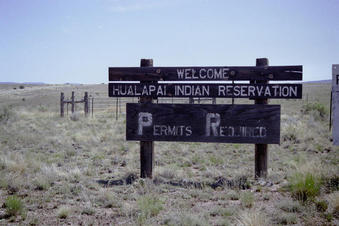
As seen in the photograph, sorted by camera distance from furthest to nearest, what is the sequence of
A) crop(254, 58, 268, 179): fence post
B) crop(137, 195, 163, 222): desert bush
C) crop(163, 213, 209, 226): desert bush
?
crop(254, 58, 268, 179): fence post, crop(137, 195, 163, 222): desert bush, crop(163, 213, 209, 226): desert bush

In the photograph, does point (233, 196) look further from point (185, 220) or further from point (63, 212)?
point (63, 212)

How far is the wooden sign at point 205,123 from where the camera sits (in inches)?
276

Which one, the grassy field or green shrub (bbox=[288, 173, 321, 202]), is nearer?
the grassy field

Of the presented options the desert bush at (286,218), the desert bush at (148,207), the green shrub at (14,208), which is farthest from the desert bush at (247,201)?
the green shrub at (14,208)

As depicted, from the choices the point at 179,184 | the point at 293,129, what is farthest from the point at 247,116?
the point at 293,129

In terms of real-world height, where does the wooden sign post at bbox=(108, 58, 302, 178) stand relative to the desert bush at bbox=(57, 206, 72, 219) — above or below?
above

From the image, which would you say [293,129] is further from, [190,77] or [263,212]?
[263,212]

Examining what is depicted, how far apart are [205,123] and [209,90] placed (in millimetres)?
693

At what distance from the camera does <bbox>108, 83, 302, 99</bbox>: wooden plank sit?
6.87 meters

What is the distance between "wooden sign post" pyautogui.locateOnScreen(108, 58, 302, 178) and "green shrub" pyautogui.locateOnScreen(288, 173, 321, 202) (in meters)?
1.11

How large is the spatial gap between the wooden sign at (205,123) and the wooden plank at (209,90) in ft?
0.80

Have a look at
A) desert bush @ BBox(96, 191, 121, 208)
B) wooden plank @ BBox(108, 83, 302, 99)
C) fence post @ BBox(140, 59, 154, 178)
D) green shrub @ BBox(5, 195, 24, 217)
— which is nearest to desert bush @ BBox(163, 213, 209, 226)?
desert bush @ BBox(96, 191, 121, 208)

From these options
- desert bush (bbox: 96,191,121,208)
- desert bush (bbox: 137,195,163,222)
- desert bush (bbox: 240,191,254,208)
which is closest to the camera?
desert bush (bbox: 137,195,163,222)

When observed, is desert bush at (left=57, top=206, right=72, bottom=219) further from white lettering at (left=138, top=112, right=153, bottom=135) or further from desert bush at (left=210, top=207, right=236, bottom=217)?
white lettering at (left=138, top=112, right=153, bottom=135)
